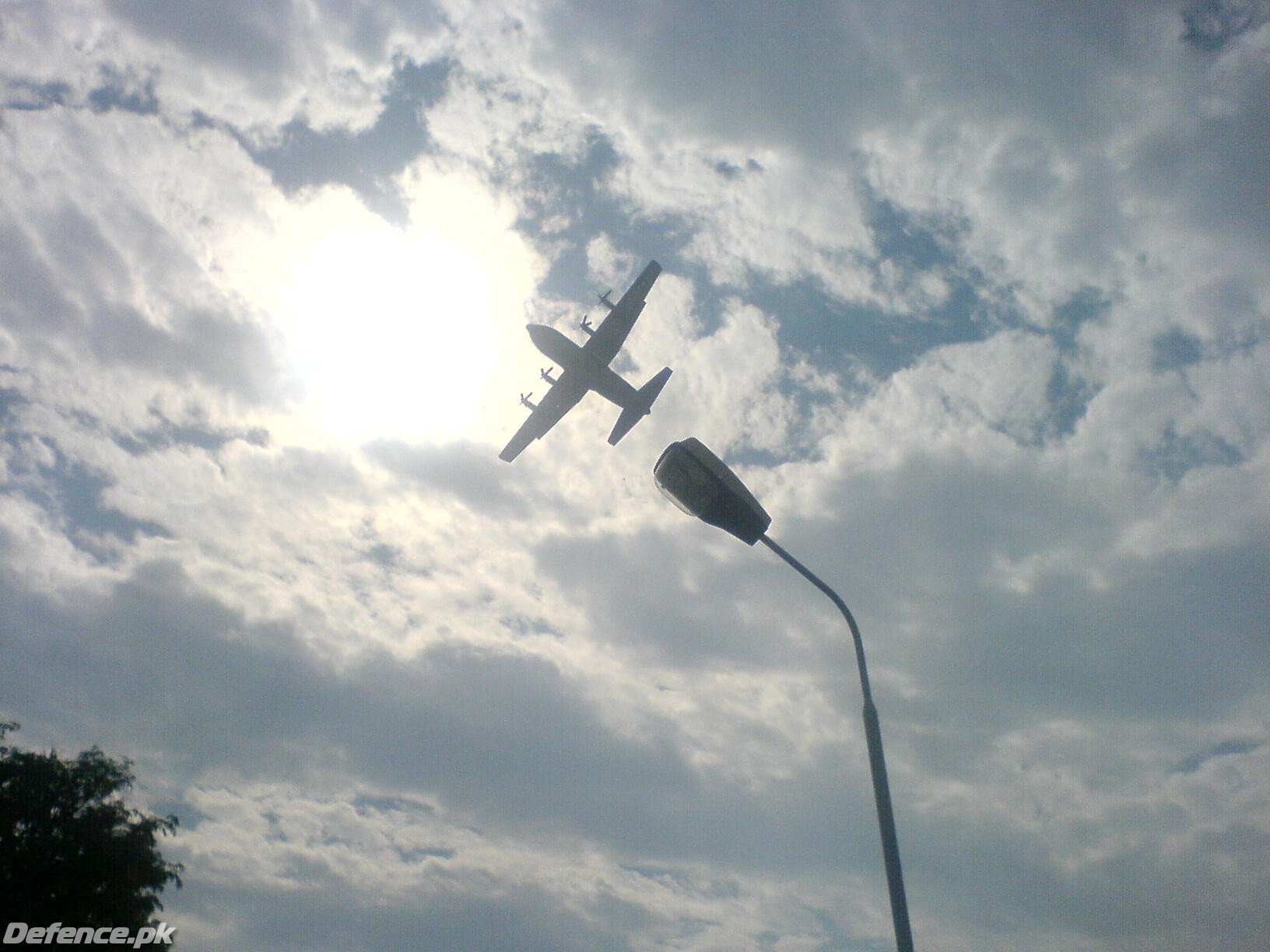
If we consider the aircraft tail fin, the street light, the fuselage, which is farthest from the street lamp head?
the aircraft tail fin

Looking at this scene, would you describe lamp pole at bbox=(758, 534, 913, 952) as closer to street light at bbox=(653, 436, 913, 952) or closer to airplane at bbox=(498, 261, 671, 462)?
street light at bbox=(653, 436, 913, 952)

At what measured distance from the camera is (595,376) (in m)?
37.2

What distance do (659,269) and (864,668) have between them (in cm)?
3439

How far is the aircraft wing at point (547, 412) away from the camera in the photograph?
38250mm

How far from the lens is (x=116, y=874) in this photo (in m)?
30.1

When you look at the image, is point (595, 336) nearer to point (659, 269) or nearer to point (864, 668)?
point (659, 269)

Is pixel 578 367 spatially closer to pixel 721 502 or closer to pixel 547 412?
pixel 547 412

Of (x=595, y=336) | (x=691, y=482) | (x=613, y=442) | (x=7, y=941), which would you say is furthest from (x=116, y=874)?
(x=691, y=482)

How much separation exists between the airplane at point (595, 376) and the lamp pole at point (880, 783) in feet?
105

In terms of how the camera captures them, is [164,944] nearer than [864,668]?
No

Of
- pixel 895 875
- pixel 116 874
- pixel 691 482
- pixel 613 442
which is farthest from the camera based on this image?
pixel 613 442

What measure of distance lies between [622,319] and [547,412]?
812 cm

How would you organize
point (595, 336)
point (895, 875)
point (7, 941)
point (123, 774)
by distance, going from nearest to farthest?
point (895, 875) → point (7, 941) → point (123, 774) → point (595, 336)

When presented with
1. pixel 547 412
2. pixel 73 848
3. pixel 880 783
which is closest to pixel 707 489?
pixel 880 783
